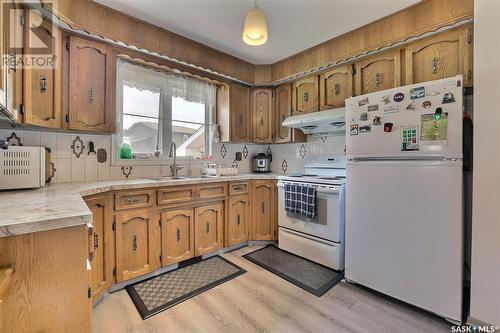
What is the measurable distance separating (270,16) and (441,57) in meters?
1.49

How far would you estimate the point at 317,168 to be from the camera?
9.69 ft

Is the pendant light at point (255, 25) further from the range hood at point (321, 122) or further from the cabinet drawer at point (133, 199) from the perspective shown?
the cabinet drawer at point (133, 199)

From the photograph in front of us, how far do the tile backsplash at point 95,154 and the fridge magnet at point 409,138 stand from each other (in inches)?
42.8

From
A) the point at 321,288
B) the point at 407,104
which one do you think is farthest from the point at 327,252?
the point at 407,104

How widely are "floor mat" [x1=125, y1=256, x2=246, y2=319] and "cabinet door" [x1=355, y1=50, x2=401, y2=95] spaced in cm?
222

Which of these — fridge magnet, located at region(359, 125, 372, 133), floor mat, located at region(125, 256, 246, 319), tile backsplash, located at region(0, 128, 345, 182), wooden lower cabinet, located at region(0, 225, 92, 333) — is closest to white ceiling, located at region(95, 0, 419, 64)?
fridge magnet, located at region(359, 125, 372, 133)

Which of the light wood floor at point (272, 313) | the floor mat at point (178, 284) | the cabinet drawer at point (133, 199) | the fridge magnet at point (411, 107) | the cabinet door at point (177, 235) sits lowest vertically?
the light wood floor at point (272, 313)

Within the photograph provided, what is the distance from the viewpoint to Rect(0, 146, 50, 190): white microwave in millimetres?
1478

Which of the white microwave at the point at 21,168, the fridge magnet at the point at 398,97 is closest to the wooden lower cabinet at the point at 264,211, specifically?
the fridge magnet at the point at 398,97

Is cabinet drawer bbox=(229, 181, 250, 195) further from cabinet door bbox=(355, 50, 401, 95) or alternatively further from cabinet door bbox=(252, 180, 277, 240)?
cabinet door bbox=(355, 50, 401, 95)

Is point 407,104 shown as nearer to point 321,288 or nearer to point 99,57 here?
point 321,288

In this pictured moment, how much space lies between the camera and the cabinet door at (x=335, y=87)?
2.49 meters

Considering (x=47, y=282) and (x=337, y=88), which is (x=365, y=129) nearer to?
(x=337, y=88)

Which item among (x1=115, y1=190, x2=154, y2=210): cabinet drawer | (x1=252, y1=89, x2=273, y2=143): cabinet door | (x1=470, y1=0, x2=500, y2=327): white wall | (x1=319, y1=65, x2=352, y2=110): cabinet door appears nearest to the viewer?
(x1=470, y1=0, x2=500, y2=327): white wall
